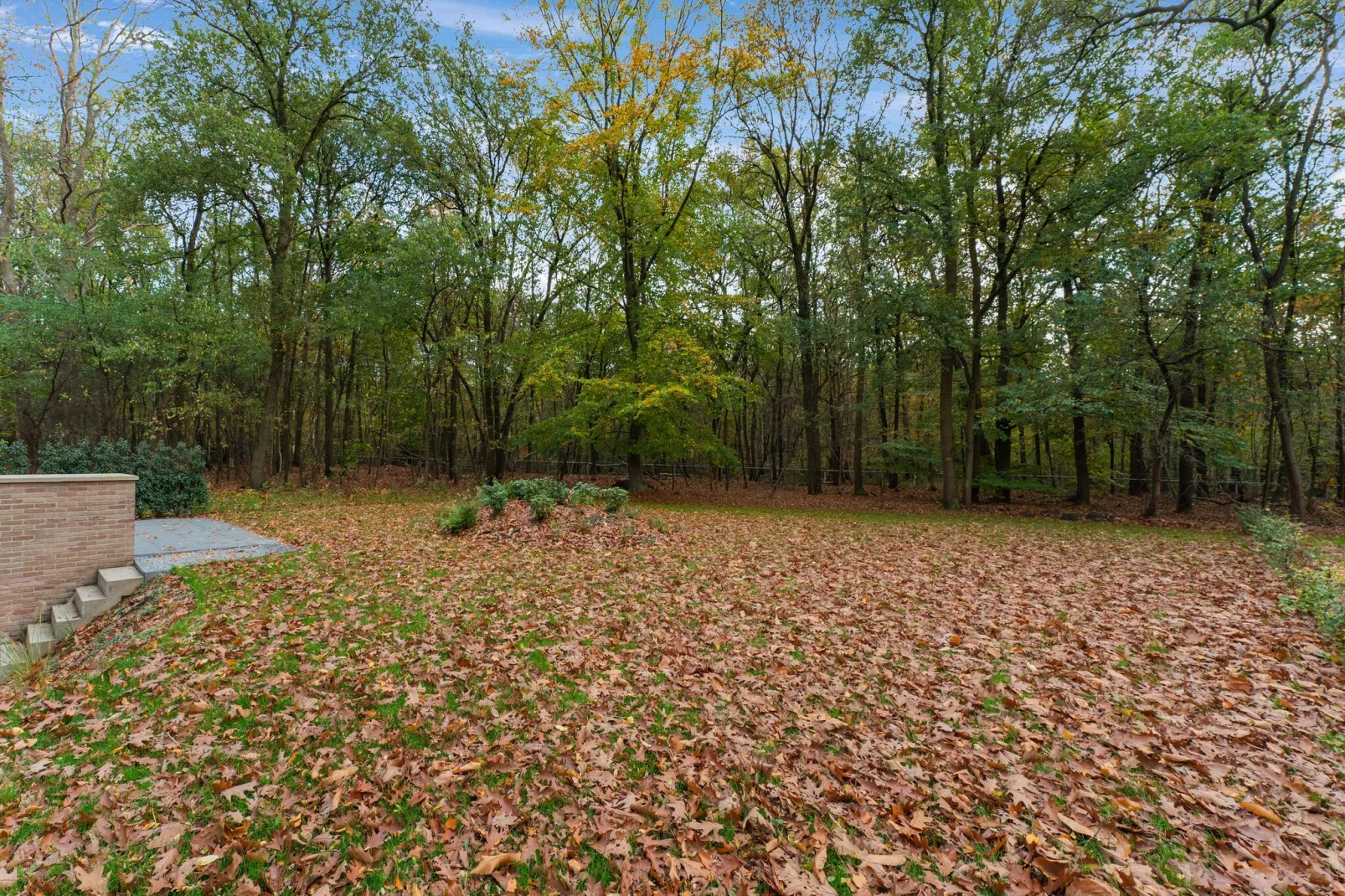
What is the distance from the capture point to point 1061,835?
8.19 feet

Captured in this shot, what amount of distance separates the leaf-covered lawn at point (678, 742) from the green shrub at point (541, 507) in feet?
10.2

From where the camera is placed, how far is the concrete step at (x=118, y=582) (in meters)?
5.98

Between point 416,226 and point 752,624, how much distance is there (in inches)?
608

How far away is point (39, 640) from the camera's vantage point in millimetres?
5578

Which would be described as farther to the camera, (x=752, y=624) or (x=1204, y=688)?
(x=752, y=624)

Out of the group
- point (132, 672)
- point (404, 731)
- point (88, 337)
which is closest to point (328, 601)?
point (132, 672)

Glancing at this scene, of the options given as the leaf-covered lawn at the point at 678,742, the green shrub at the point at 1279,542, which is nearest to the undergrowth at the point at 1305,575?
the green shrub at the point at 1279,542

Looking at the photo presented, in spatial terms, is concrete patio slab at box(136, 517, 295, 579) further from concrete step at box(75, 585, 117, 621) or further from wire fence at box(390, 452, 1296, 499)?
wire fence at box(390, 452, 1296, 499)

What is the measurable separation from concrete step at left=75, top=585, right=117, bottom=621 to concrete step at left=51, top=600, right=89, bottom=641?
0.16 ft

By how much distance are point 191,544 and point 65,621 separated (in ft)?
6.62

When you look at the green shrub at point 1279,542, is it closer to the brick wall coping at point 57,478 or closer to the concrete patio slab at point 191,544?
the concrete patio slab at point 191,544

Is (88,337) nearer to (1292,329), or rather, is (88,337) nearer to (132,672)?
(132,672)

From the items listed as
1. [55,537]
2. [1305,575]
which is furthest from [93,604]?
[1305,575]

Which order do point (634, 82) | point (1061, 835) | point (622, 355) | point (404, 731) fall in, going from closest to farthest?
point (1061, 835), point (404, 731), point (634, 82), point (622, 355)
